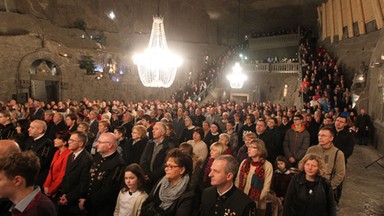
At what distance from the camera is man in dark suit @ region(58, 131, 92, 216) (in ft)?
12.0

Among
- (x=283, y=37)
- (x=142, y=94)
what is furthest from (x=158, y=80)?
(x=283, y=37)

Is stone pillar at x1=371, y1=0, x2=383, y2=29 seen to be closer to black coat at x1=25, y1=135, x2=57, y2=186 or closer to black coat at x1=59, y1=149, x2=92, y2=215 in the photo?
black coat at x1=59, y1=149, x2=92, y2=215

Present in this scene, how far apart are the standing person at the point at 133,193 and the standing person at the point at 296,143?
322 cm

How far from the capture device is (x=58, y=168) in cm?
404

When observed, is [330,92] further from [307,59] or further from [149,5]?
[149,5]

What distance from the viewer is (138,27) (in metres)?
22.5

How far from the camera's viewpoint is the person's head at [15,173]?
81.5 inches

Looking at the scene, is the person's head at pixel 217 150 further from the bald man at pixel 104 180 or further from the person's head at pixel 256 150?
the bald man at pixel 104 180

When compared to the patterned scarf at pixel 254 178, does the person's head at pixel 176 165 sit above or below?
above

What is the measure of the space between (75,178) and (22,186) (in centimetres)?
176

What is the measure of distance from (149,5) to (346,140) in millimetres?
20761

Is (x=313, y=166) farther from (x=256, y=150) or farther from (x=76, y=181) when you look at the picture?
(x=76, y=181)

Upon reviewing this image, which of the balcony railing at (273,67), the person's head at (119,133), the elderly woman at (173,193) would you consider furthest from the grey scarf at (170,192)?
the balcony railing at (273,67)

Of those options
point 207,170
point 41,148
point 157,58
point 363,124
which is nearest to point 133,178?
point 207,170
